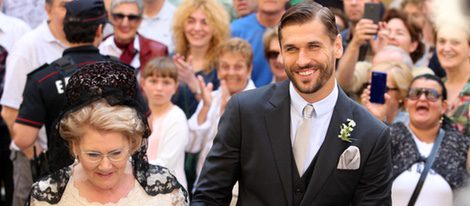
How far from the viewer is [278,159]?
12.2 feet

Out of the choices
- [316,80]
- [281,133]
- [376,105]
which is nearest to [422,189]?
[376,105]

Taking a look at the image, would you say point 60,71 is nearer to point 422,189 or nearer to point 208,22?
point 208,22

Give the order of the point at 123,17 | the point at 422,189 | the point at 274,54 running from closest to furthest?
the point at 422,189, the point at 274,54, the point at 123,17

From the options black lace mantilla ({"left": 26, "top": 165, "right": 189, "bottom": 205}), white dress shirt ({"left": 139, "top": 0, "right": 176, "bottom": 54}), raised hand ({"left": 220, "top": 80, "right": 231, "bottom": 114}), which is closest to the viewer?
black lace mantilla ({"left": 26, "top": 165, "right": 189, "bottom": 205})

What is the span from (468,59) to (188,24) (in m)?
2.39

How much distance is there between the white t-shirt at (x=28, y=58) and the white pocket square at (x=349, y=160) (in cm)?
321

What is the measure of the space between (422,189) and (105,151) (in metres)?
2.69

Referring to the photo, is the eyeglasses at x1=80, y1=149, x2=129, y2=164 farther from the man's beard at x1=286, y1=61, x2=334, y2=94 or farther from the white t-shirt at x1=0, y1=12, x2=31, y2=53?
the white t-shirt at x1=0, y1=12, x2=31, y2=53

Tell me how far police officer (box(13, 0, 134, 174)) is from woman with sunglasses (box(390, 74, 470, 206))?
7.03ft

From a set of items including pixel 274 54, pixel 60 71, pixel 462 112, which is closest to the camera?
pixel 60 71

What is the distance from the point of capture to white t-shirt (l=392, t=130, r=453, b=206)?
5.64 meters

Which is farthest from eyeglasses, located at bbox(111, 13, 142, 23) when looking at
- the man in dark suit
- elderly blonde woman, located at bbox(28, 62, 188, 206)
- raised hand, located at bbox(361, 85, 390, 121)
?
the man in dark suit

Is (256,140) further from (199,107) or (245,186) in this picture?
(199,107)

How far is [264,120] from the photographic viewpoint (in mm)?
3789
